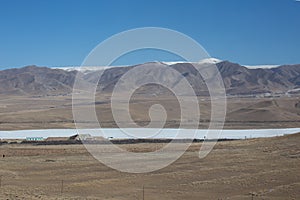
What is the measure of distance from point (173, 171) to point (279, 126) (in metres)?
69.0

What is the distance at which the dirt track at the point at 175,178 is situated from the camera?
70.6 ft

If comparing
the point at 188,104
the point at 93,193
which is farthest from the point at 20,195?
the point at 188,104

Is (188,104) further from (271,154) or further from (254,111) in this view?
(271,154)

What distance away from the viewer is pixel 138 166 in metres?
31.4

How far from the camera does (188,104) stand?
143 m

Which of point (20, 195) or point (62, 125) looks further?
point (62, 125)

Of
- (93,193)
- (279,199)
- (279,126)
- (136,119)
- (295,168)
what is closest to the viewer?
(279,199)

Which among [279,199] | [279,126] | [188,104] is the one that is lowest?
[279,199]

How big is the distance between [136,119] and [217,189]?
284 ft

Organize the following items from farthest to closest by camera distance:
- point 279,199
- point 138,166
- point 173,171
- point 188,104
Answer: point 188,104, point 138,166, point 173,171, point 279,199

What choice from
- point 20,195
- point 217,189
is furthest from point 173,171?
point 20,195

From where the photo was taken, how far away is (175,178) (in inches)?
1023

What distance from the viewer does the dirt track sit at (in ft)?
70.6

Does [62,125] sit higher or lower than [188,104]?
Result: lower
